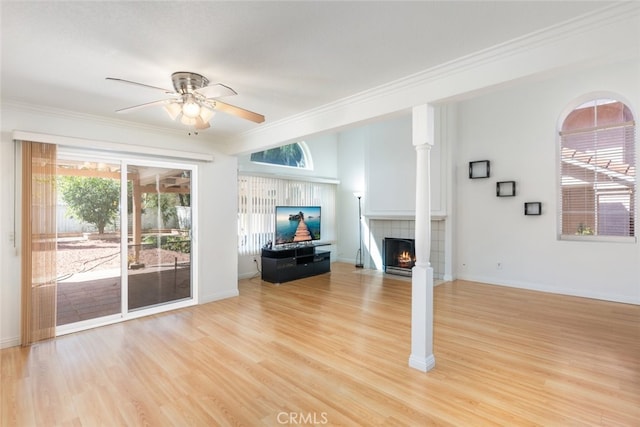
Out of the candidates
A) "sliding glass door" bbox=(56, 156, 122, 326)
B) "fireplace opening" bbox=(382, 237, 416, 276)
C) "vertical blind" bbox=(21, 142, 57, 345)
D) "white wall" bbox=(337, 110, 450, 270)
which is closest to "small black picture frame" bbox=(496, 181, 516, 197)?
"white wall" bbox=(337, 110, 450, 270)

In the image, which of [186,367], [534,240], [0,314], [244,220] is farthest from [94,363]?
[534,240]

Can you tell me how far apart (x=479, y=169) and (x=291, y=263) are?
158 inches

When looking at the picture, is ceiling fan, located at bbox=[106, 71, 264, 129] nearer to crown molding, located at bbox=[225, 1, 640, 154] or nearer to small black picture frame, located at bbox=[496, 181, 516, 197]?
crown molding, located at bbox=[225, 1, 640, 154]

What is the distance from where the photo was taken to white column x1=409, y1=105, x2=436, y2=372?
2639 millimetres

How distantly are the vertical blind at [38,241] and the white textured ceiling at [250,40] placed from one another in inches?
28.1

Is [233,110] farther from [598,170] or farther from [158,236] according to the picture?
[598,170]

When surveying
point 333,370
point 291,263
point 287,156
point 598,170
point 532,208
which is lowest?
point 333,370

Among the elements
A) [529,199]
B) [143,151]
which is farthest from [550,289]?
[143,151]

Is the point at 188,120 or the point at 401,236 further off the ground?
the point at 188,120

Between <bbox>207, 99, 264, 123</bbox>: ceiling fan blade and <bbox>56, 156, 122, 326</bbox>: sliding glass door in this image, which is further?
<bbox>56, 156, 122, 326</bbox>: sliding glass door

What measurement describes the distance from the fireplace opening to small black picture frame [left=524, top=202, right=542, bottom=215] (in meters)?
2.10

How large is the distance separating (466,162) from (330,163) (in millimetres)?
3369

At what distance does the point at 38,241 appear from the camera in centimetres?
329

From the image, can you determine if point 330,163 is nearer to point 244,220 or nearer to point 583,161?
point 244,220
